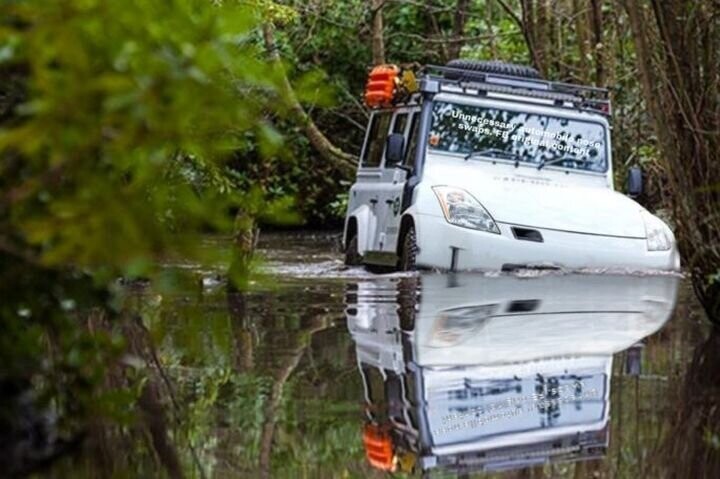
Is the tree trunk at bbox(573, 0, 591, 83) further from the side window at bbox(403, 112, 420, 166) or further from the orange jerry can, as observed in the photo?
the side window at bbox(403, 112, 420, 166)

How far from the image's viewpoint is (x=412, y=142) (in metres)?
16.1

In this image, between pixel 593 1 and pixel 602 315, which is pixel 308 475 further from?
pixel 593 1

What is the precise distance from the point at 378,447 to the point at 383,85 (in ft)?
35.0

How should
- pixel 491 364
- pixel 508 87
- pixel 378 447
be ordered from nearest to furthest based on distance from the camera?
pixel 378 447 < pixel 491 364 < pixel 508 87

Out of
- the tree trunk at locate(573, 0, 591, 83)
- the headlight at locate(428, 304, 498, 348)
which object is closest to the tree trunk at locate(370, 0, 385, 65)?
the tree trunk at locate(573, 0, 591, 83)

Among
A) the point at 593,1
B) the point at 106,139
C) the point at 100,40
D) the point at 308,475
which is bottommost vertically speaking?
the point at 308,475

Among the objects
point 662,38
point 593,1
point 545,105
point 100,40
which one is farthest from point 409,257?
point 100,40

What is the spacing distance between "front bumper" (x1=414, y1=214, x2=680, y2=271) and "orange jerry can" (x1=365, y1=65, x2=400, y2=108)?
92.7 inches

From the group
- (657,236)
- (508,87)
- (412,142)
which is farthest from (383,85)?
(657,236)

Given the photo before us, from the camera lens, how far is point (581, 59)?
23156mm

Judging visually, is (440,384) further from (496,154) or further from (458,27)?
(458,27)

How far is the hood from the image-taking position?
15.1 meters

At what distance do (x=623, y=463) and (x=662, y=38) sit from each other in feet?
14.4

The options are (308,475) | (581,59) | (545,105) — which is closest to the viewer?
(308,475)
